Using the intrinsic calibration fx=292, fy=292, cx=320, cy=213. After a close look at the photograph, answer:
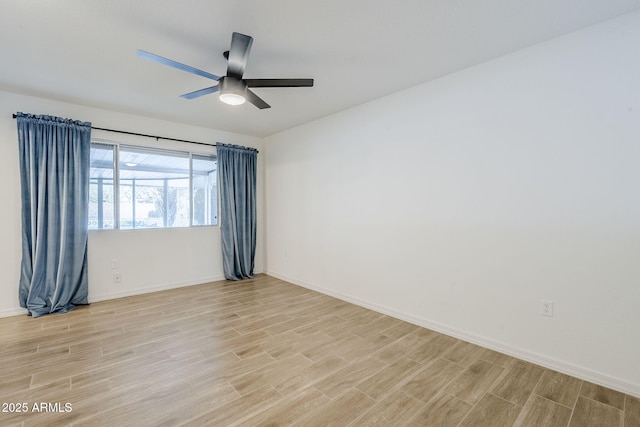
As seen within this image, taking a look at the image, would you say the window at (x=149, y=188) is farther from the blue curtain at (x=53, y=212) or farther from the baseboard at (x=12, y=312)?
the baseboard at (x=12, y=312)

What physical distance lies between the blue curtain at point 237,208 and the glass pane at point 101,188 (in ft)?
4.79

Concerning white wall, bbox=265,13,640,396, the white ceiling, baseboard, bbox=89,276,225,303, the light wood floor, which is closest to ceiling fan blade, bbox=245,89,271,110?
the white ceiling

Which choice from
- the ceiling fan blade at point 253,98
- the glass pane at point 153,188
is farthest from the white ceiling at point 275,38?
the glass pane at point 153,188

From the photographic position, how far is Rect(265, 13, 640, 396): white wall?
1998mm

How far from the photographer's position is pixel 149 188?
4.24m

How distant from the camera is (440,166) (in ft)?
9.59

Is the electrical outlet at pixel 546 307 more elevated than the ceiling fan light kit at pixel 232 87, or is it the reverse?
the ceiling fan light kit at pixel 232 87

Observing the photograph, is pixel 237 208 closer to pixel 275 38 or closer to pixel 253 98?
pixel 253 98

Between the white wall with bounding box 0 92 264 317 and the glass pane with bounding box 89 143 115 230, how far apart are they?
141 millimetres

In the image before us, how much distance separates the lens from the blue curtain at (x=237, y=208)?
478 centimetres

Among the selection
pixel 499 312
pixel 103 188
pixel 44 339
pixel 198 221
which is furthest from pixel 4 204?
pixel 499 312

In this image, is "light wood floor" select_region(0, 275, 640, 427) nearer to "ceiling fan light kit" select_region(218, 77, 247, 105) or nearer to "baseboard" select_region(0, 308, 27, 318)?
"baseboard" select_region(0, 308, 27, 318)

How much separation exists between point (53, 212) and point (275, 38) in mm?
3291

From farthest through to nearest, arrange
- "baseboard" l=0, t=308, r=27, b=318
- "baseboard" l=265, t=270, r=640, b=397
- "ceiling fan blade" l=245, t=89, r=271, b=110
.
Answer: "baseboard" l=0, t=308, r=27, b=318
"ceiling fan blade" l=245, t=89, r=271, b=110
"baseboard" l=265, t=270, r=640, b=397
